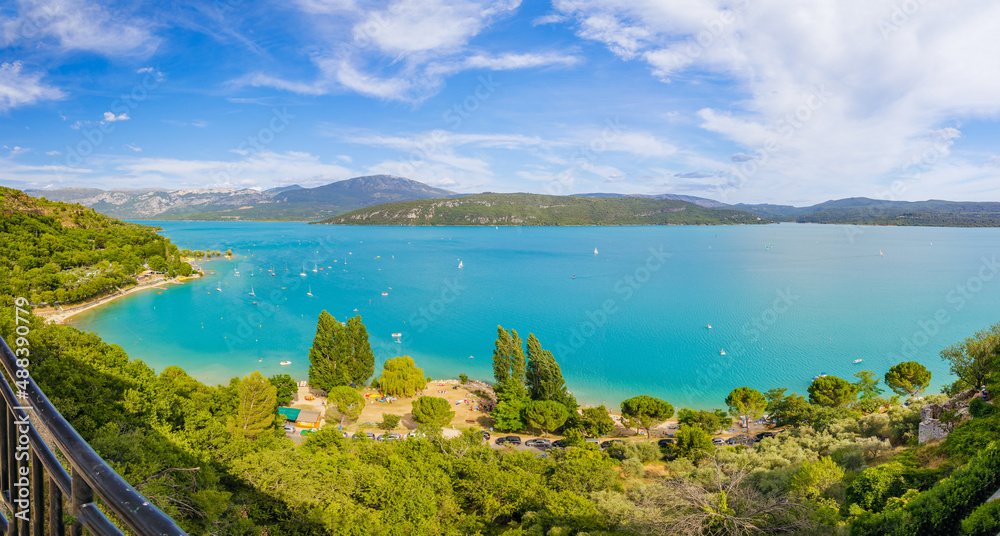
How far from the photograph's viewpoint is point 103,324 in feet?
123

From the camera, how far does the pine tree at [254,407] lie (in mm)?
18078

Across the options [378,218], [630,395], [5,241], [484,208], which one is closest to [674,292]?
[630,395]

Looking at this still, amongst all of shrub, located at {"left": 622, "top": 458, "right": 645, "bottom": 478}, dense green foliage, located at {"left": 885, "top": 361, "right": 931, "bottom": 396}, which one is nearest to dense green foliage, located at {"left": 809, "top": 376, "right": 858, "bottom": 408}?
dense green foliage, located at {"left": 885, "top": 361, "right": 931, "bottom": 396}

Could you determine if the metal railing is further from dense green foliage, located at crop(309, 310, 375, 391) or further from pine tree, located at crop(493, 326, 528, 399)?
dense green foliage, located at crop(309, 310, 375, 391)

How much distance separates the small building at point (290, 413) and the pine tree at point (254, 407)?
3868 mm

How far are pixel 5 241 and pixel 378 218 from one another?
159302 mm

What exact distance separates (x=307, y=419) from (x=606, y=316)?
31.1m

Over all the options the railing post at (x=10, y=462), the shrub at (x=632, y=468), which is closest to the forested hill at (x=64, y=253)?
the shrub at (x=632, y=468)

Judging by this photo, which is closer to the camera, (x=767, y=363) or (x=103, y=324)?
(x=767, y=363)

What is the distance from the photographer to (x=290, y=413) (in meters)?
23.1

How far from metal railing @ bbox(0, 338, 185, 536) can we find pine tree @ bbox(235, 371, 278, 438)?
1936cm

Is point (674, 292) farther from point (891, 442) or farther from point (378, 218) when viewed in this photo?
point (378, 218)

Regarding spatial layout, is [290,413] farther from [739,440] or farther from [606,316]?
[606,316]

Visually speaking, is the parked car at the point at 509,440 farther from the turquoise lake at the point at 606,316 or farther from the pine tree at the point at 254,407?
the pine tree at the point at 254,407
